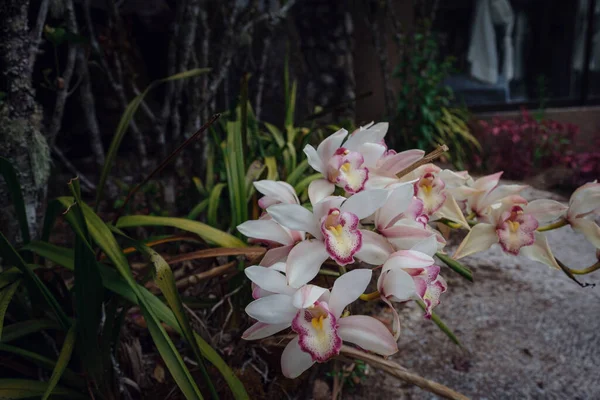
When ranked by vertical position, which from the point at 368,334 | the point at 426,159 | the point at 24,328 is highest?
the point at 426,159

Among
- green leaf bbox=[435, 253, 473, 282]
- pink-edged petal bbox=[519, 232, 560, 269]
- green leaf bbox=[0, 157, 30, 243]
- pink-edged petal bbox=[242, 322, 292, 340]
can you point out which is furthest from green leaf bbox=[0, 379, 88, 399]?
pink-edged petal bbox=[519, 232, 560, 269]

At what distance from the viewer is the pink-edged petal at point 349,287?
2.19 ft

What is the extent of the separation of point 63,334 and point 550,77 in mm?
6018

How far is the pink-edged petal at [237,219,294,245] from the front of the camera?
2.31 feet

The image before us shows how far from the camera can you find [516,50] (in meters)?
5.72

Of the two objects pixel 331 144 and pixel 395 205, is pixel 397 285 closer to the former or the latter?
pixel 395 205

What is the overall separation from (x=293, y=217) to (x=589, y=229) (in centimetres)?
54

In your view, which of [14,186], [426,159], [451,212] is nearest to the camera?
[426,159]

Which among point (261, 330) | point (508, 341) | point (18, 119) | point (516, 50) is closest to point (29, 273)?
point (261, 330)

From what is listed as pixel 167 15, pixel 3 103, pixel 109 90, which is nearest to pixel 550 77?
pixel 167 15

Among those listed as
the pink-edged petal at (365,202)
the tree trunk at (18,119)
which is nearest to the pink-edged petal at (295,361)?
the pink-edged petal at (365,202)

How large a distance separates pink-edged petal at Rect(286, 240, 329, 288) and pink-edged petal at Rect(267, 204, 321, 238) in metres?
0.02

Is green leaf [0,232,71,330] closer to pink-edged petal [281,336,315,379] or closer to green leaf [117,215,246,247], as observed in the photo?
green leaf [117,215,246,247]

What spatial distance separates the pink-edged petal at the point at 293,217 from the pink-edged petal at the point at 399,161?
0.18 meters
